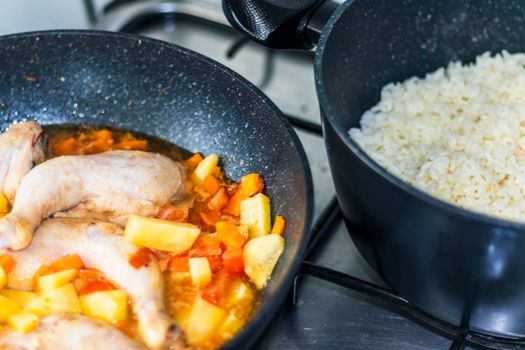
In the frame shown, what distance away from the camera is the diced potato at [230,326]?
1.29 m

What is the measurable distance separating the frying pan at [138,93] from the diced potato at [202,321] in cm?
32

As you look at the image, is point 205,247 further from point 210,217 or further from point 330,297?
point 330,297

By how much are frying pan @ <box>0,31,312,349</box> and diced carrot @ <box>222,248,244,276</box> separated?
0.68 feet

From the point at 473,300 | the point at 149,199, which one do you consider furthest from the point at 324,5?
the point at 473,300

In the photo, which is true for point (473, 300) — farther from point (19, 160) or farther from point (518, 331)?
point (19, 160)

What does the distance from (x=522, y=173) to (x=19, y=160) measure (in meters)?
1.03

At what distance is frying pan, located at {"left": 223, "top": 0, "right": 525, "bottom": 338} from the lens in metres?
1.14

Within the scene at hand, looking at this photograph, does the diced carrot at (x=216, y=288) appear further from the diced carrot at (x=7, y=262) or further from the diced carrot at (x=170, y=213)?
the diced carrot at (x=7, y=262)

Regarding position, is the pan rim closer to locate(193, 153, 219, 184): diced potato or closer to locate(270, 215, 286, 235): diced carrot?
locate(270, 215, 286, 235): diced carrot

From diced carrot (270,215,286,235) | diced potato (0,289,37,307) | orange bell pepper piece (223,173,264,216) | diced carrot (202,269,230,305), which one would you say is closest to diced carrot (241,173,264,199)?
orange bell pepper piece (223,173,264,216)

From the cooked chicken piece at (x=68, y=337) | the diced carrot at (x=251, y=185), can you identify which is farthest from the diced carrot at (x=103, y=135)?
the cooked chicken piece at (x=68, y=337)

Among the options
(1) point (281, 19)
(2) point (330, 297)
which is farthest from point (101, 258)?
(1) point (281, 19)

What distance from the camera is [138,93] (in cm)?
174

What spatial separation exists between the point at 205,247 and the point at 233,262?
0.07 metres
